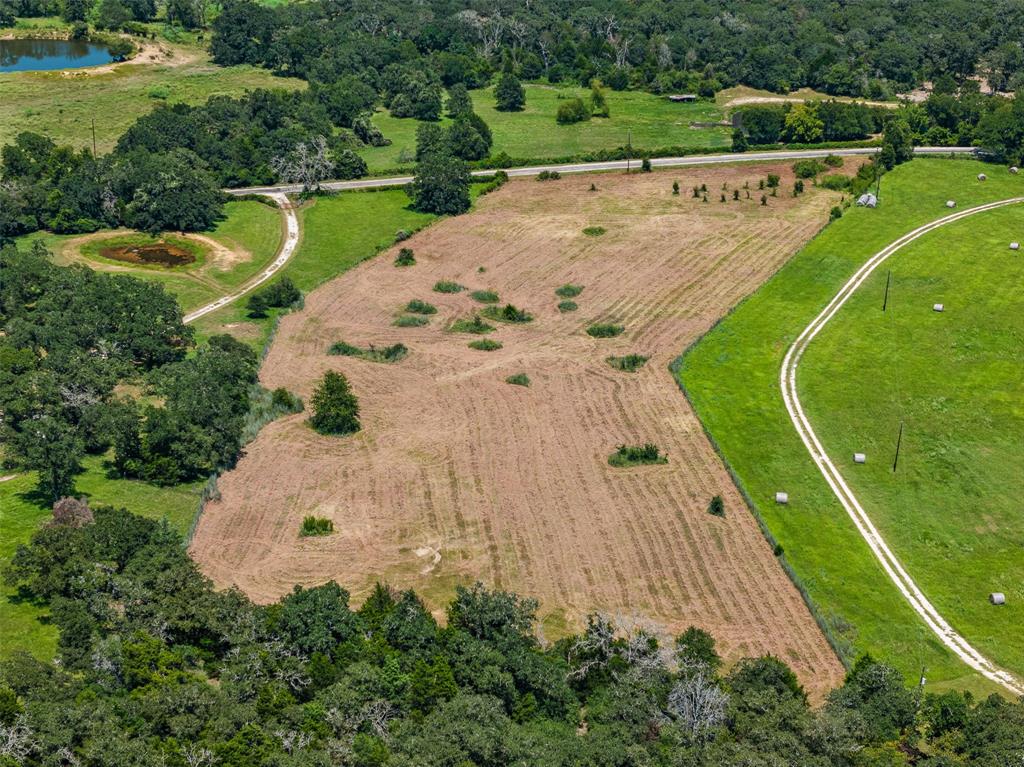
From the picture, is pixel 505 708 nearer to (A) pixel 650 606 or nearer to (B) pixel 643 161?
(A) pixel 650 606

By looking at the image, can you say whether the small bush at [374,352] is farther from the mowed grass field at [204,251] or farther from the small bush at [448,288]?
the mowed grass field at [204,251]

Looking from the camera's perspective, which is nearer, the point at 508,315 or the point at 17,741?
the point at 17,741

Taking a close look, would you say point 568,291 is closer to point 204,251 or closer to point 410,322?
point 410,322

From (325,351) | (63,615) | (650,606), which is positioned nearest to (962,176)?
(325,351)

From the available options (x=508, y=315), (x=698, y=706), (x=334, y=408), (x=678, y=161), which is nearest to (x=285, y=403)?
(x=334, y=408)

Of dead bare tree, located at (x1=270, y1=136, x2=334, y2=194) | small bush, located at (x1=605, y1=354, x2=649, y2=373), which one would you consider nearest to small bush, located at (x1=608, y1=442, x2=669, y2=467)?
small bush, located at (x1=605, y1=354, x2=649, y2=373)

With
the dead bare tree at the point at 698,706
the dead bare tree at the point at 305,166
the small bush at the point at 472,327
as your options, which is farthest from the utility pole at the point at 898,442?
the dead bare tree at the point at 305,166
